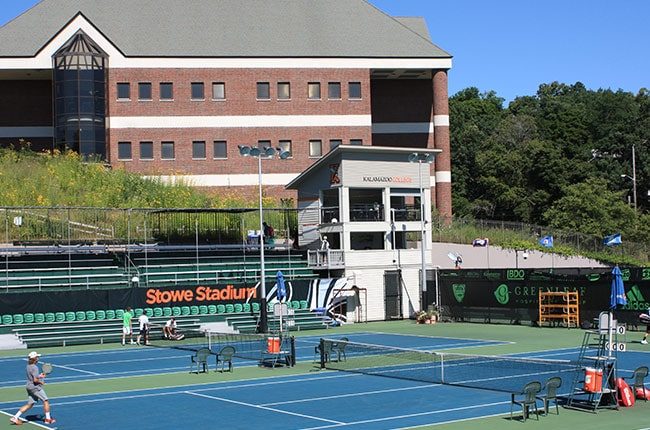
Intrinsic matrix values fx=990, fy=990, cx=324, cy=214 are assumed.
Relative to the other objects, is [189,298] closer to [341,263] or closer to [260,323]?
[260,323]

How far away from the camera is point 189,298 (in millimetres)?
51531

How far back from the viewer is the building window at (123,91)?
256 ft

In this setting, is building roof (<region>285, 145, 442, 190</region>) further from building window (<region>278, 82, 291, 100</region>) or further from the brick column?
the brick column

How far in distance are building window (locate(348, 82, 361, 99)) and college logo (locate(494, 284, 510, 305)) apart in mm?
31708

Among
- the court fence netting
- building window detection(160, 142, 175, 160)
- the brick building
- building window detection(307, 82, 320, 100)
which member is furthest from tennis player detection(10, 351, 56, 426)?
building window detection(307, 82, 320, 100)

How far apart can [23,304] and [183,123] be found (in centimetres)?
3428

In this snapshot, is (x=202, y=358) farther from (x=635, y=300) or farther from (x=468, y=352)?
(x=635, y=300)

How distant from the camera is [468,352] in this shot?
37500 mm

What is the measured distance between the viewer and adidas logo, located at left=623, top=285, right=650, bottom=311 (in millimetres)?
45391

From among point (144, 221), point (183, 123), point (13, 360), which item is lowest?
point (13, 360)

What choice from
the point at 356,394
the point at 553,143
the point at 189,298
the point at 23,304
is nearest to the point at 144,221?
the point at 189,298

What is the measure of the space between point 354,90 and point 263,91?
7501 millimetres

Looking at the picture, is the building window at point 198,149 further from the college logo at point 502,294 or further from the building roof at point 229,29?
the college logo at point 502,294

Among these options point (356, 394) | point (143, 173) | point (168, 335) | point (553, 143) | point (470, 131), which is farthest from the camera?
point (470, 131)
